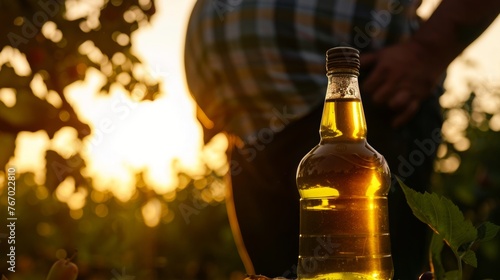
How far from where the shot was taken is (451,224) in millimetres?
946

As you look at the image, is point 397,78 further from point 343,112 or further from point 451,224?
point 451,224

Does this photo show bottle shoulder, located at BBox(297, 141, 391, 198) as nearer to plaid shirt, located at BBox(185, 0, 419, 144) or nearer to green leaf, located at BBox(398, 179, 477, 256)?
green leaf, located at BBox(398, 179, 477, 256)

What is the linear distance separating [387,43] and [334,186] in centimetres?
114

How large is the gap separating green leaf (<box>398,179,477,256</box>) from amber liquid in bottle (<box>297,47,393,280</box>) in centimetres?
26

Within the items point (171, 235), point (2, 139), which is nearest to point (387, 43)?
point (2, 139)

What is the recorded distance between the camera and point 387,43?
2367mm

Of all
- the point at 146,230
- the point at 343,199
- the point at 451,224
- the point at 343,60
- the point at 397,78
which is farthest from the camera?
the point at 146,230

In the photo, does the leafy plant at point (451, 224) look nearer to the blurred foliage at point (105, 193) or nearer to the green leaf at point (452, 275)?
the green leaf at point (452, 275)

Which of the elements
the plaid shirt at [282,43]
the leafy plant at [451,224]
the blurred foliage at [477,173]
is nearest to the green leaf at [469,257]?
the leafy plant at [451,224]

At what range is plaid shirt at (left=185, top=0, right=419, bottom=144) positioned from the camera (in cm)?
229

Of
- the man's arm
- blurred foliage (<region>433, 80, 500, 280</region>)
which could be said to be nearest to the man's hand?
the man's arm

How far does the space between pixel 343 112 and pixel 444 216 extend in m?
0.46

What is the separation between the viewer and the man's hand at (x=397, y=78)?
225 centimetres

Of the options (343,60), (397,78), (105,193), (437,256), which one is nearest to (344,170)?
(343,60)
